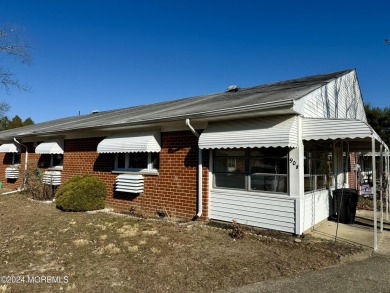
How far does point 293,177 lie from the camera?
720cm

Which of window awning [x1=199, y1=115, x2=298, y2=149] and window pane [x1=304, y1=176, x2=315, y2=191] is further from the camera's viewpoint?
window pane [x1=304, y1=176, x2=315, y2=191]

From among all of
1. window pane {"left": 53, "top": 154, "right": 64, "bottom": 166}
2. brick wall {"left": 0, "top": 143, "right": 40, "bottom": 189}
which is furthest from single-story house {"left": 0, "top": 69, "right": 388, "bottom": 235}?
brick wall {"left": 0, "top": 143, "right": 40, "bottom": 189}

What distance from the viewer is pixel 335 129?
6.84 meters

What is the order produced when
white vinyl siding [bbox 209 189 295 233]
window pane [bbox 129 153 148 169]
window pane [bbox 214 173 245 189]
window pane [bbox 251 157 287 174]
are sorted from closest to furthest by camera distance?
white vinyl siding [bbox 209 189 295 233] → window pane [bbox 251 157 287 174] → window pane [bbox 214 173 245 189] → window pane [bbox 129 153 148 169]

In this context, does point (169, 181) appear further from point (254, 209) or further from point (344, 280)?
point (344, 280)

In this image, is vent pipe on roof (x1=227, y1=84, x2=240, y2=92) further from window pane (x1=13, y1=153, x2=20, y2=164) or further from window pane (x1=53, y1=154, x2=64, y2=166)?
window pane (x1=13, y1=153, x2=20, y2=164)

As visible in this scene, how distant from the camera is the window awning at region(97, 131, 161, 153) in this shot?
9523mm

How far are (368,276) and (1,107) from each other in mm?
21768

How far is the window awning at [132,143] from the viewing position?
952 cm

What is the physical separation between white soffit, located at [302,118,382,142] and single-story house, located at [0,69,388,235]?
20mm

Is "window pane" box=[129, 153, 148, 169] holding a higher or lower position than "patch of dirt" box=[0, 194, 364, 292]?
higher

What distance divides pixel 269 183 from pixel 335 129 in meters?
2.05

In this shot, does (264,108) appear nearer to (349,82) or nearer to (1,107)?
(349,82)

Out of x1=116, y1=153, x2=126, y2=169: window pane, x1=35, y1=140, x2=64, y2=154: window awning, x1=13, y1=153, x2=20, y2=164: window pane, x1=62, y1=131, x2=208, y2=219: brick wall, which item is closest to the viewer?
x1=62, y1=131, x2=208, y2=219: brick wall
